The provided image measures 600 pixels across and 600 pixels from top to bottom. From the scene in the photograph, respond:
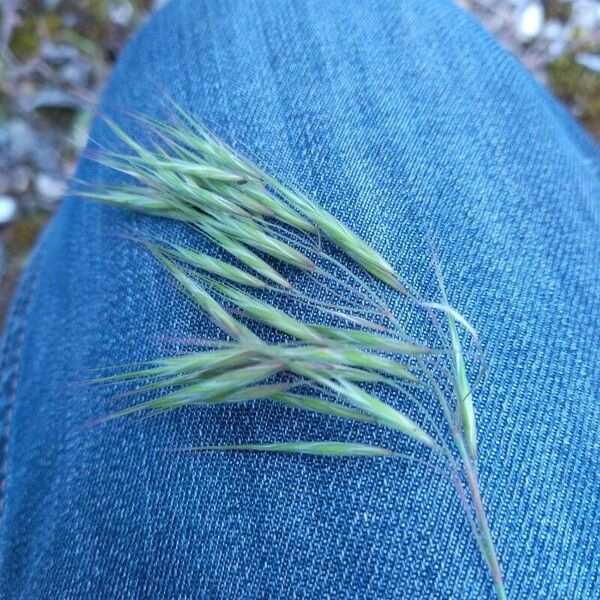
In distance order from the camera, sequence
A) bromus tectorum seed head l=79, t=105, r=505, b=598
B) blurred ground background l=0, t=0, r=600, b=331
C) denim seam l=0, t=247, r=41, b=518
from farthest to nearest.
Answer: blurred ground background l=0, t=0, r=600, b=331 → denim seam l=0, t=247, r=41, b=518 → bromus tectorum seed head l=79, t=105, r=505, b=598

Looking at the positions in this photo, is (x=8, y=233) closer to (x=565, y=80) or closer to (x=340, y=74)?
(x=340, y=74)

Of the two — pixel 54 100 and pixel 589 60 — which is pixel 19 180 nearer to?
pixel 54 100

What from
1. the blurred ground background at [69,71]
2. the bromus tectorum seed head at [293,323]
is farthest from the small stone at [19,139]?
the bromus tectorum seed head at [293,323]

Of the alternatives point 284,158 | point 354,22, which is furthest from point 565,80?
point 284,158

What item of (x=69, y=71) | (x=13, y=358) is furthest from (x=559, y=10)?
(x=13, y=358)

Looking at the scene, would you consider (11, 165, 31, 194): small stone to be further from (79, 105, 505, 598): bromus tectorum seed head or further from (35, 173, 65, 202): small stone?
(79, 105, 505, 598): bromus tectorum seed head

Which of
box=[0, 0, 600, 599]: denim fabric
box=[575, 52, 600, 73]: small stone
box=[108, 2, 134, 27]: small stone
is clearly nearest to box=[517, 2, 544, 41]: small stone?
box=[575, 52, 600, 73]: small stone

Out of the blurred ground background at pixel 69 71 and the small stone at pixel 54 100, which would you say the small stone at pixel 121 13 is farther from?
the small stone at pixel 54 100
